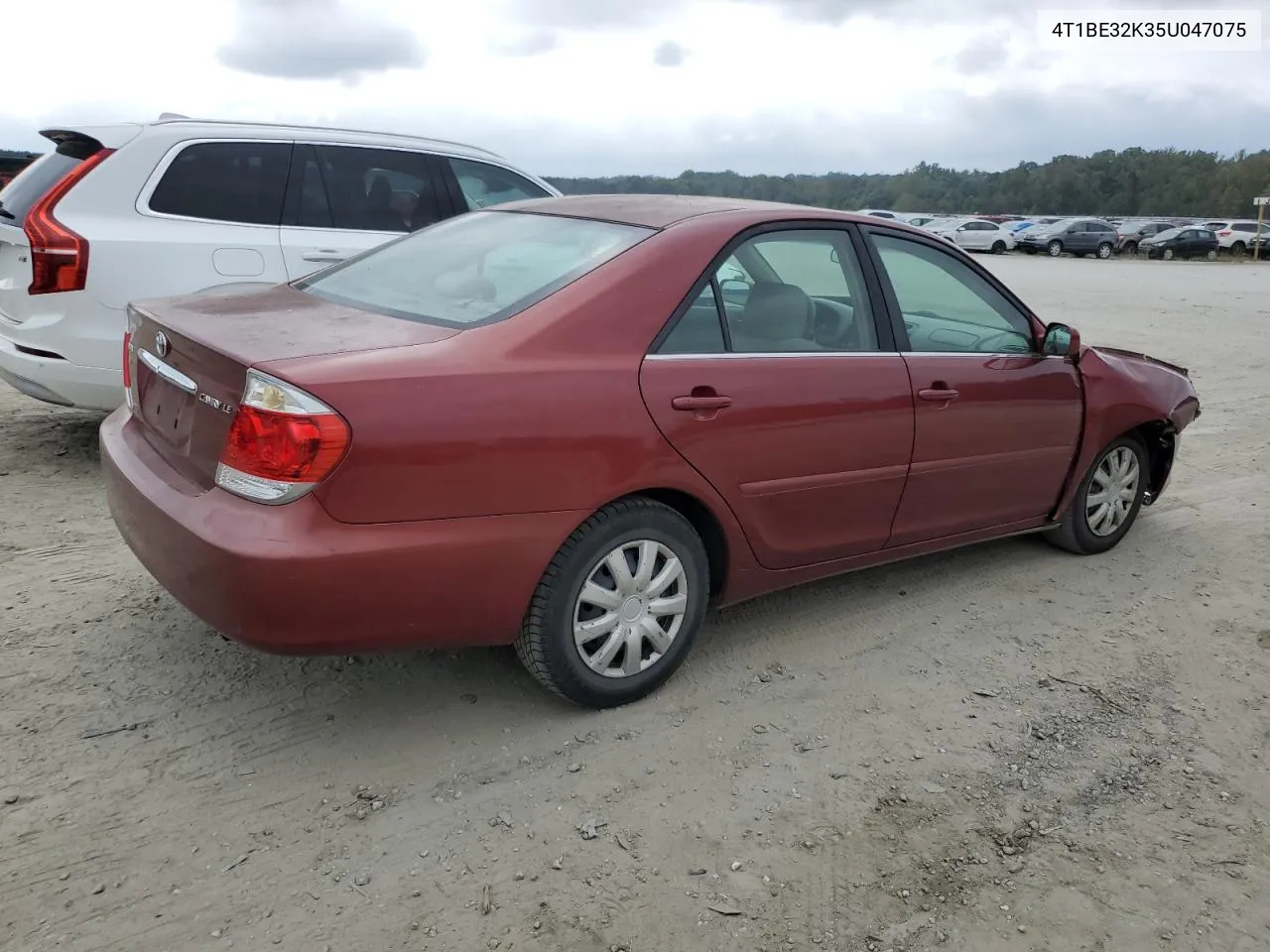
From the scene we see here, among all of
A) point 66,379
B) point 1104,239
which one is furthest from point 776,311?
point 1104,239

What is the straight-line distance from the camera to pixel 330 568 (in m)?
2.65

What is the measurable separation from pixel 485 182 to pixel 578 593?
4288 mm

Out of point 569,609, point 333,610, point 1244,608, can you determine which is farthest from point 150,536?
point 1244,608

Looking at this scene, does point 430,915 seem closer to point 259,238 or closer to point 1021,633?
point 1021,633

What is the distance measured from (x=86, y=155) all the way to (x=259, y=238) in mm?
902

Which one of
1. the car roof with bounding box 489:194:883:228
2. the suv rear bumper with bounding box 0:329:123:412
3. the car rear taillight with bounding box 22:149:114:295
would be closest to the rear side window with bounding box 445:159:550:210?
the car rear taillight with bounding box 22:149:114:295

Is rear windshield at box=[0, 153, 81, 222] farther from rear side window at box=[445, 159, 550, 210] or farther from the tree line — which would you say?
the tree line

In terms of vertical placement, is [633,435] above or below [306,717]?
above

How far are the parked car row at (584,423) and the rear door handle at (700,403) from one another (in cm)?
1

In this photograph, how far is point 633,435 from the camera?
310cm

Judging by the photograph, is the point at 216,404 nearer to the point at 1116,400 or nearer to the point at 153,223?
the point at 153,223

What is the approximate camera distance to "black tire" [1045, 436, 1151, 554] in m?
4.80

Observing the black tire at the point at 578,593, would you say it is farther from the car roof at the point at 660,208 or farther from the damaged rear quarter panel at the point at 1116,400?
the damaged rear quarter panel at the point at 1116,400

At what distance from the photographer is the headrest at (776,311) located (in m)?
3.54
